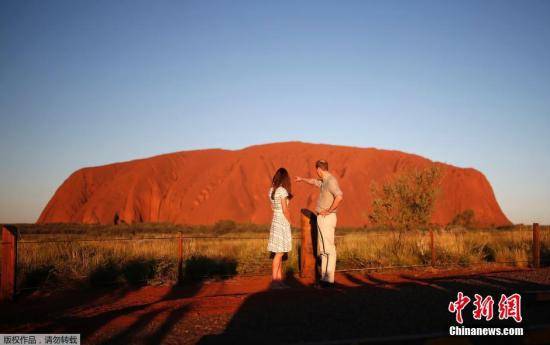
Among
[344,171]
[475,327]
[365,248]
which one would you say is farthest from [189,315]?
[344,171]

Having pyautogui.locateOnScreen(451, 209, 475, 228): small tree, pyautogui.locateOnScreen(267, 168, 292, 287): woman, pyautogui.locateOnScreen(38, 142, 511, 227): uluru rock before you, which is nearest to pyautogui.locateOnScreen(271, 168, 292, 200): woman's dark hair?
pyautogui.locateOnScreen(267, 168, 292, 287): woman

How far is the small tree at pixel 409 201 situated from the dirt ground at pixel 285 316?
1353 centimetres

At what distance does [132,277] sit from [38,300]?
260 cm

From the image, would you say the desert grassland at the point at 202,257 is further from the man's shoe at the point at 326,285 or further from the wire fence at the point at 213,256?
the man's shoe at the point at 326,285

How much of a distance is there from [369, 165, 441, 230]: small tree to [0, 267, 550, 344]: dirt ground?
13526mm

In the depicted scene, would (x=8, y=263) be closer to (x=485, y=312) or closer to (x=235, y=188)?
(x=485, y=312)

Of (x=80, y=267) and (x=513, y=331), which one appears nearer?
(x=513, y=331)

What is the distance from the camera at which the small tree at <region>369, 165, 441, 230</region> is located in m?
22.5

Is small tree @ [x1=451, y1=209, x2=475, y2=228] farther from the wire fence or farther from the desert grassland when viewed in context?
the wire fence

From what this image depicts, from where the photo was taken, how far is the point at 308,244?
9352 millimetres

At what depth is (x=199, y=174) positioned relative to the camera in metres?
66.0

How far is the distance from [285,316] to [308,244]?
3397 mm

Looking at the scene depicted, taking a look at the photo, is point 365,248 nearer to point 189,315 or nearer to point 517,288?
point 517,288

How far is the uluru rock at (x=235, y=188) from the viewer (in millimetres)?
55719
